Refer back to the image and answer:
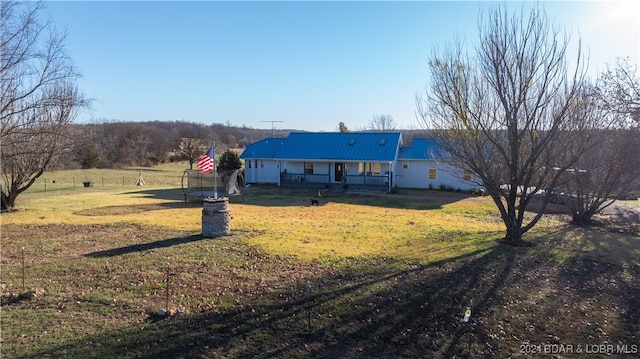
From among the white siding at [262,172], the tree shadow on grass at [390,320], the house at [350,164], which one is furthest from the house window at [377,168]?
the tree shadow on grass at [390,320]

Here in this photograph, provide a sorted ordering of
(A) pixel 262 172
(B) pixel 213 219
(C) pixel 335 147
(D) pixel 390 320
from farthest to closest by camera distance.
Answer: (A) pixel 262 172, (C) pixel 335 147, (B) pixel 213 219, (D) pixel 390 320

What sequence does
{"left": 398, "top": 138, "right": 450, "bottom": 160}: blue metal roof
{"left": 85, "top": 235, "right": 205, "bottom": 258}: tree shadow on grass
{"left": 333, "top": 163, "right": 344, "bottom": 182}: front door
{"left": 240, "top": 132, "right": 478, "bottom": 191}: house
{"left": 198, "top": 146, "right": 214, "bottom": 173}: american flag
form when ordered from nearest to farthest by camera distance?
{"left": 85, "top": 235, "right": 205, "bottom": 258}: tree shadow on grass
{"left": 198, "top": 146, "right": 214, "bottom": 173}: american flag
{"left": 240, "top": 132, "right": 478, "bottom": 191}: house
{"left": 398, "top": 138, "right": 450, "bottom": 160}: blue metal roof
{"left": 333, "top": 163, "right": 344, "bottom": 182}: front door

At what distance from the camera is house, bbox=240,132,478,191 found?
32875 millimetres

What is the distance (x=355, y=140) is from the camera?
35344mm

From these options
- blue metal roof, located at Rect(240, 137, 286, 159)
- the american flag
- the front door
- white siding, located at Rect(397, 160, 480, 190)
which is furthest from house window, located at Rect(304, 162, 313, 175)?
the american flag

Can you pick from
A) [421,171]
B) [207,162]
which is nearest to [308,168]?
[421,171]

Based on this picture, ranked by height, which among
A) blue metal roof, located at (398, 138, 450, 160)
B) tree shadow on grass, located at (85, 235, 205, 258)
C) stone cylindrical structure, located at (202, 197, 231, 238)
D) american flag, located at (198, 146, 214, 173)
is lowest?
tree shadow on grass, located at (85, 235, 205, 258)

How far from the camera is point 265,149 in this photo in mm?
36938

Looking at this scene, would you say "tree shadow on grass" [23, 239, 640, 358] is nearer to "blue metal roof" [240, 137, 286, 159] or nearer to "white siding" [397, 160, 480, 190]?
"white siding" [397, 160, 480, 190]

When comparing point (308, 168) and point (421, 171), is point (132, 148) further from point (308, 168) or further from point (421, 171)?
point (421, 171)

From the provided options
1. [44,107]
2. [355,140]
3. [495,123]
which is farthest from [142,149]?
[495,123]

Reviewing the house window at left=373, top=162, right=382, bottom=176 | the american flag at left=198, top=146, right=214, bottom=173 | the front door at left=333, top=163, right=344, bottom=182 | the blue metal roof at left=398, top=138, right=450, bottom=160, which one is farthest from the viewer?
the front door at left=333, top=163, right=344, bottom=182

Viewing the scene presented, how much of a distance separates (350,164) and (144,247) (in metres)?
23.4

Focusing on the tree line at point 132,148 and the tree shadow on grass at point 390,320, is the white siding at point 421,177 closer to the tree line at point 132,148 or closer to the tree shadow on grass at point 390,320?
the tree shadow on grass at point 390,320
